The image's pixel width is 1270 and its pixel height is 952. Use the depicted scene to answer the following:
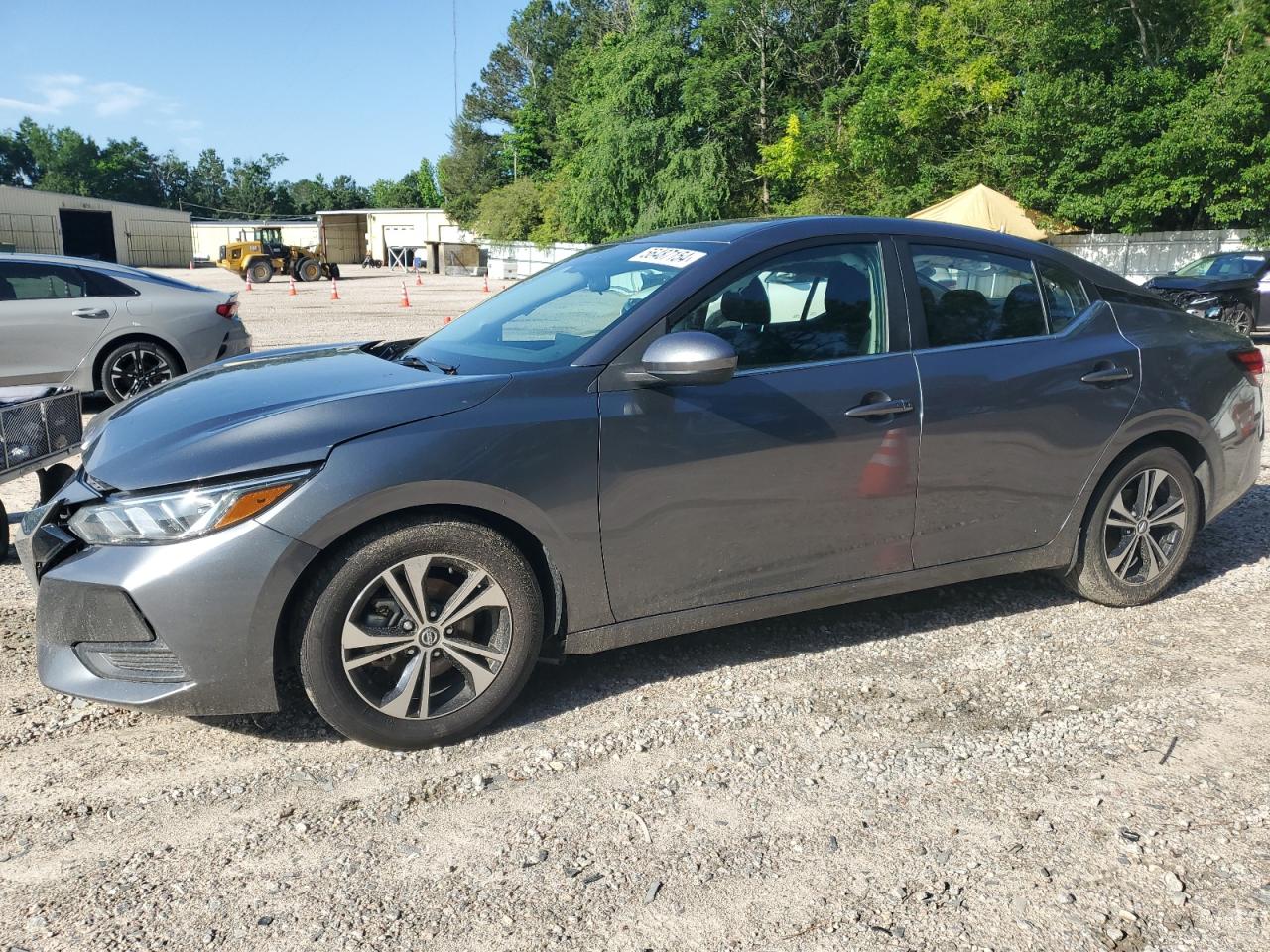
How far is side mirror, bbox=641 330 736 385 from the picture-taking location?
3338mm

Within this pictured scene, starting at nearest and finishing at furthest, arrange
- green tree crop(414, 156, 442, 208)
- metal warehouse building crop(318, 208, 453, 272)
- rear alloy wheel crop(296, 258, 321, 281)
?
rear alloy wheel crop(296, 258, 321, 281), metal warehouse building crop(318, 208, 453, 272), green tree crop(414, 156, 442, 208)

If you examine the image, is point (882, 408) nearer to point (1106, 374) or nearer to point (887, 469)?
point (887, 469)

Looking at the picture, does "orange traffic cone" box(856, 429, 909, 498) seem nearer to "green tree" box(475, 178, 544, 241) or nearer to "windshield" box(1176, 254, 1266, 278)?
"windshield" box(1176, 254, 1266, 278)

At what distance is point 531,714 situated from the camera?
3600mm

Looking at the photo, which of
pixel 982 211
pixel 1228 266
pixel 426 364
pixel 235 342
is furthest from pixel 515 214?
pixel 426 364

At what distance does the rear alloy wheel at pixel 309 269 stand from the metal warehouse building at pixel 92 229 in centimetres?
1737

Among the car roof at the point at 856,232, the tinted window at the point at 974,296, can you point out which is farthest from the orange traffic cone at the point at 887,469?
the car roof at the point at 856,232

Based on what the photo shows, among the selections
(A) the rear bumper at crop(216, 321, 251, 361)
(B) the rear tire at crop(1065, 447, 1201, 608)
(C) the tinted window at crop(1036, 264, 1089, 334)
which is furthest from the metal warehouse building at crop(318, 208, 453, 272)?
(B) the rear tire at crop(1065, 447, 1201, 608)

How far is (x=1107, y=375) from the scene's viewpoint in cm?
434

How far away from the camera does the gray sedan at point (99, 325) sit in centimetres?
950

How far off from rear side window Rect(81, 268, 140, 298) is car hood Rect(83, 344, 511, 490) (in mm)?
6990

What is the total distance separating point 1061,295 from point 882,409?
1.19 meters

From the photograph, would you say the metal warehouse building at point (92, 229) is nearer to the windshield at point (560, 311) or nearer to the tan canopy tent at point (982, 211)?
the tan canopy tent at point (982, 211)

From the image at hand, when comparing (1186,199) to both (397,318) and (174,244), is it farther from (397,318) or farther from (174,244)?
(174,244)
